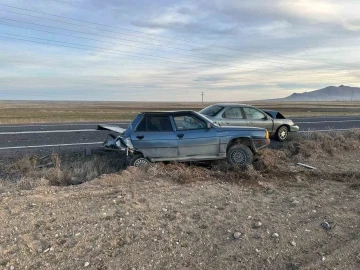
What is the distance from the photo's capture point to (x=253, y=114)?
43.7 ft

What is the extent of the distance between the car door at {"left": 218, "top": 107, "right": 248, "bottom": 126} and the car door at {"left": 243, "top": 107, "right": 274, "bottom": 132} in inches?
9.0

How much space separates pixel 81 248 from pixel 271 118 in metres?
10.9

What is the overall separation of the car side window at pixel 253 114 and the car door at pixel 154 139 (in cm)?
564

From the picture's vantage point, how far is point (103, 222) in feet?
15.4

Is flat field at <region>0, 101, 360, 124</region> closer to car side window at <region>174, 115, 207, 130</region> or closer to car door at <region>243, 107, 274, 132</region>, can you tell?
car door at <region>243, 107, 274, 132</region>

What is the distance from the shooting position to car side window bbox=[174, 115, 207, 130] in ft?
27.5

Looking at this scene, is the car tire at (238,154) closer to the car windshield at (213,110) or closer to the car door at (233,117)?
the car door at (233,117)

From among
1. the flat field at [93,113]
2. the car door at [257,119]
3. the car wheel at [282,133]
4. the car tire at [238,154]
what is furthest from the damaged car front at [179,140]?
the flat field at [93,113]

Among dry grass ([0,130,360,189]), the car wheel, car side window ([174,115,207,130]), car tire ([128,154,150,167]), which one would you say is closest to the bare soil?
dry grass ([0,130,360,189])

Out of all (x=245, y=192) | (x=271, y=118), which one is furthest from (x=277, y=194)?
(x=271, y=118)

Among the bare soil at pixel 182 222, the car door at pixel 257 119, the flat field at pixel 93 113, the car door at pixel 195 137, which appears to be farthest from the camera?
the flat field at pixel 93 113

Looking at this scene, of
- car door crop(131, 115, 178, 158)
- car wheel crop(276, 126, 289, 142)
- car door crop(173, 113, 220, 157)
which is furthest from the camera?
car wheel crop(276, 126, 289, 142)

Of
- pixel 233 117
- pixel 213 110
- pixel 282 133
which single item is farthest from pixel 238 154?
pixel 282 133

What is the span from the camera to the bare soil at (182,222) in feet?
12.6
